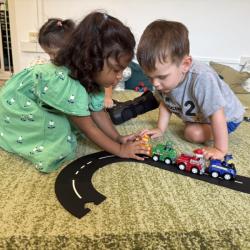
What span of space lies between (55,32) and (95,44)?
21.0 inches

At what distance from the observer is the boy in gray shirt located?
2.44 ft

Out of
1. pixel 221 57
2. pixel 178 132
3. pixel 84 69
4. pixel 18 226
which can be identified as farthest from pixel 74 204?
pixel 221 57

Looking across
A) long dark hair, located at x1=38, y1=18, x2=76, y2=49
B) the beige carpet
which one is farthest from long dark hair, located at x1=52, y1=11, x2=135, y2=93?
long dark hair, located at x1=38, y1=18, x2=76, y2=49

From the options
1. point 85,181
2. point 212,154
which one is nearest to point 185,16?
point 212,154

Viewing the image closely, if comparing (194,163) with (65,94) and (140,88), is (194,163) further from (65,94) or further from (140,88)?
(140,88)

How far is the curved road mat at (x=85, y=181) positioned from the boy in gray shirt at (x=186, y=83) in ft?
0.40

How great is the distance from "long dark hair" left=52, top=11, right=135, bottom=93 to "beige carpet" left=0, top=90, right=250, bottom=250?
322mm

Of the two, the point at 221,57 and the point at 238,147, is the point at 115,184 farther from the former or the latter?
the point at 221,57

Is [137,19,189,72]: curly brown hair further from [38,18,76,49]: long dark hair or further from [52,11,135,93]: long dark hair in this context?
[38,18,76,49]: long dark hair

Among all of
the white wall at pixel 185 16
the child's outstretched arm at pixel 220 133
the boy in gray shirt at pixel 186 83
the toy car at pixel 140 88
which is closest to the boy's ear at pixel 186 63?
the boy in gray shirt at pixel 186 83

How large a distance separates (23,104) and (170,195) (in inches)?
21.3

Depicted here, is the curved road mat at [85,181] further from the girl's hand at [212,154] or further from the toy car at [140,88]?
the toy car at [140,88]

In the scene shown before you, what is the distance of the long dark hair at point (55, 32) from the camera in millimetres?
1057

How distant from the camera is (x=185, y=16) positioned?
222cm
